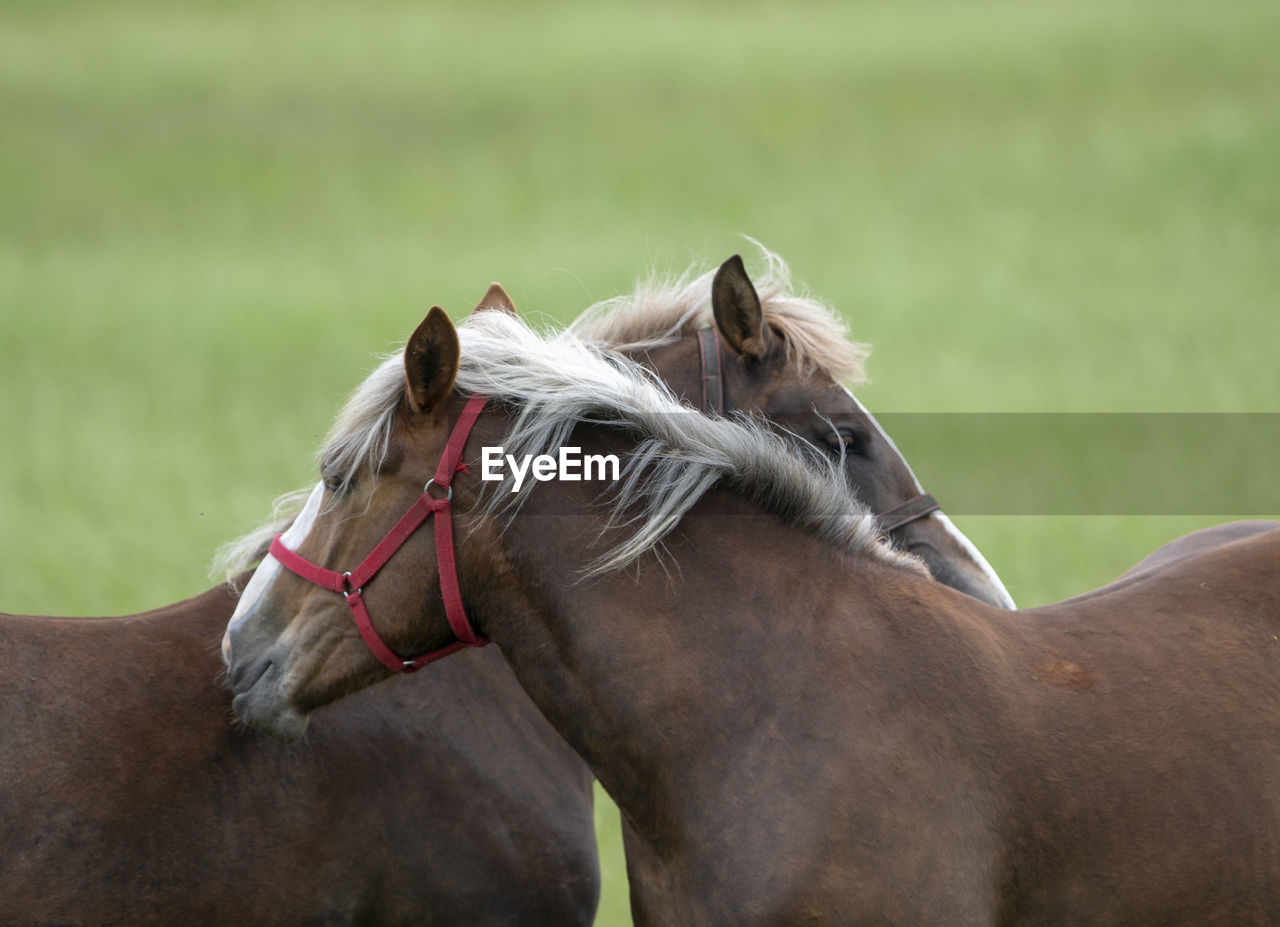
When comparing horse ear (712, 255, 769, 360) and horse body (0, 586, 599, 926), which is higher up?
horse ear (712, 255, 769, 360)

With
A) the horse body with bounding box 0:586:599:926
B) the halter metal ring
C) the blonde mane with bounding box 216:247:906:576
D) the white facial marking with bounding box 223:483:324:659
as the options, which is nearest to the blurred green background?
the horse body with bounding box 0:586:599:926

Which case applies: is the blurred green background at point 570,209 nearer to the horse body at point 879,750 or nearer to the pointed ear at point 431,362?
the horse body at point 879,750

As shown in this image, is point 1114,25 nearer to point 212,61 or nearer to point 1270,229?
point 1270,229

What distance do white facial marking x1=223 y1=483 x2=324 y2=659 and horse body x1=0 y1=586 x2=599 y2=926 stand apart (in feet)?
1.48

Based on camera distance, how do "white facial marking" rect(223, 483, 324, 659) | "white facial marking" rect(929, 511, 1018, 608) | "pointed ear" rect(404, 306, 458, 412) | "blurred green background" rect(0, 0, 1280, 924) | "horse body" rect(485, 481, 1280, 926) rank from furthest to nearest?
"blurred green background" rect(0, 0, 1280, 924), "white facial marking" rect(929, 511, 1018, 608), "white facial marking" rect(223, 483, 324, 659), "pointed ear" rect(404, 306, 458, 412), "horse body" rect(485, 481, 1280, 926)

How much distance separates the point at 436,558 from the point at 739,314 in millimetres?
1482

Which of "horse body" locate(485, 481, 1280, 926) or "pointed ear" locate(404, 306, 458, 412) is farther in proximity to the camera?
"pointed ear" locate(404, 306, 458, 412)

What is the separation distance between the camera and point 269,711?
348 cm

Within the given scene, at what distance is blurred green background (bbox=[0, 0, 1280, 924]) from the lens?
1530cm

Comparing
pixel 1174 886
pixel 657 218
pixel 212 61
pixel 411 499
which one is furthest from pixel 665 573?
pixel 212 61

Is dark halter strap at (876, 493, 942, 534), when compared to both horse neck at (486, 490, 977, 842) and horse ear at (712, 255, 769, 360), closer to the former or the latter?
horse ear at (712, 255, 769, 360)

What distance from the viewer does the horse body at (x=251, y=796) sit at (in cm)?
364

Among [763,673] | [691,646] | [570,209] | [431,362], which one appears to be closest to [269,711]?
[431,362]

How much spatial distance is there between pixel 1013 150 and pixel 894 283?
819cm
